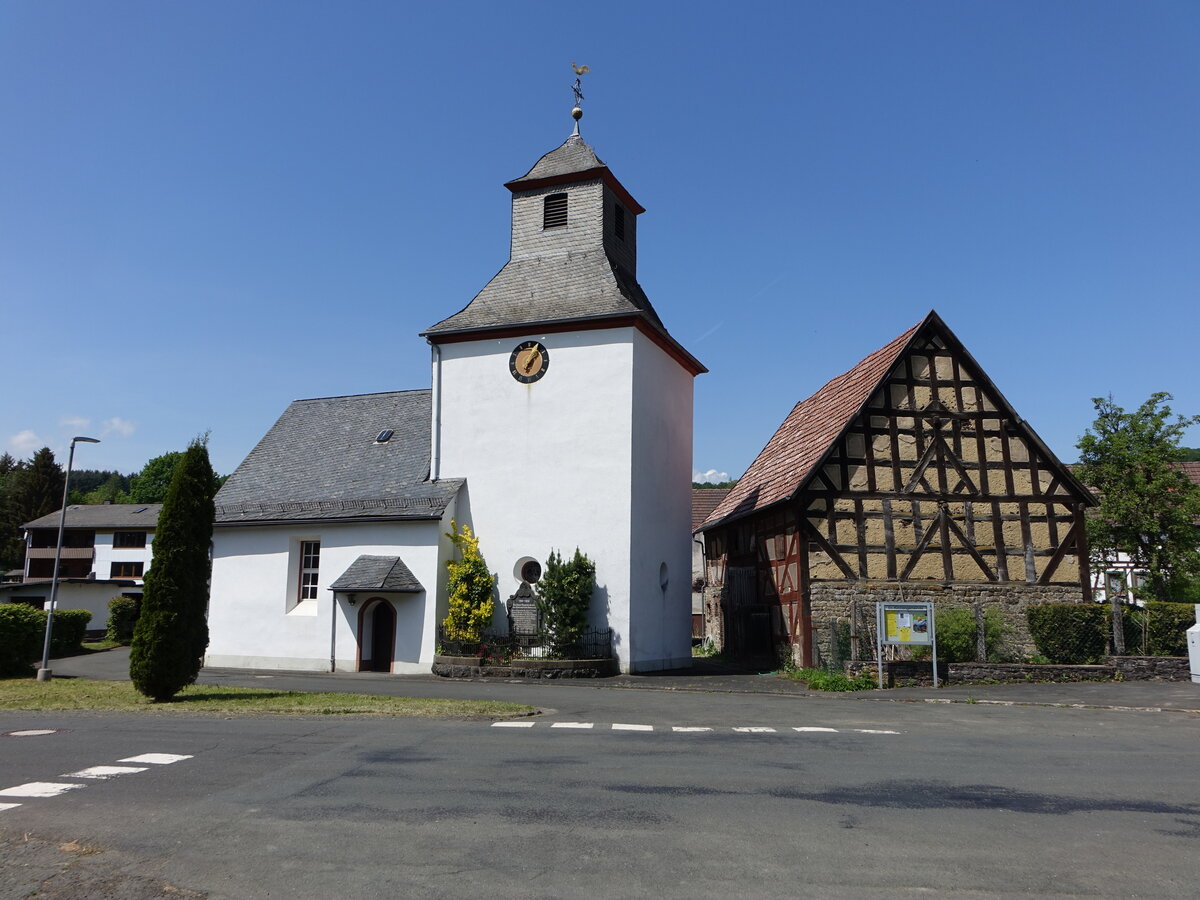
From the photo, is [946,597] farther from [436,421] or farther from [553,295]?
[436,421]

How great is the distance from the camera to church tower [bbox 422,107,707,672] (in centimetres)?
2308

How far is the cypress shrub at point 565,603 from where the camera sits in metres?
21.7

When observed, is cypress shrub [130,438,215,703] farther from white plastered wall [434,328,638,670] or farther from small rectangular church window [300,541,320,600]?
small rectangular church window [300,541,320,600]

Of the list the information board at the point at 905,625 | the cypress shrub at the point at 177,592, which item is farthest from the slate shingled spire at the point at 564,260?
the cypress shrub at the point at 177,592

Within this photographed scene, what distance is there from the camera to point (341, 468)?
2714cm

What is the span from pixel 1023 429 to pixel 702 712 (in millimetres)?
12617

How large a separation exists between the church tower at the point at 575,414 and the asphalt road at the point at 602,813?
11.0 metres

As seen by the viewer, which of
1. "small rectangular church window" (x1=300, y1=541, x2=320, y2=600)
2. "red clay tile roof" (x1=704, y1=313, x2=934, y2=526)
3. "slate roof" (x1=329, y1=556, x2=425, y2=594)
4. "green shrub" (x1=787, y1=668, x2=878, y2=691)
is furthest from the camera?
"small rectangular church window" (x1=300, y1=541, x2=320, y2=600)

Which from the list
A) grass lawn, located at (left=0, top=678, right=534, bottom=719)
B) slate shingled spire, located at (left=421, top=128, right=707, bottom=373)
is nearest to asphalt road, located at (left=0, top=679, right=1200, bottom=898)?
grass lawn, located at (left=0, top=678, right=534, bottom=719)

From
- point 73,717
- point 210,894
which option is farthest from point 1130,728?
point 73,717

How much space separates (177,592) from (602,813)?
11.2m

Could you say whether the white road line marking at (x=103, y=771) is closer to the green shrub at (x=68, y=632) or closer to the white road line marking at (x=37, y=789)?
the white road line marking at (x=37, y=789)

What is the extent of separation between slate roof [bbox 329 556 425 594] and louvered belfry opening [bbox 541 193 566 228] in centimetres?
1058

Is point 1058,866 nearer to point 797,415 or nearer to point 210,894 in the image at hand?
point 210,894
